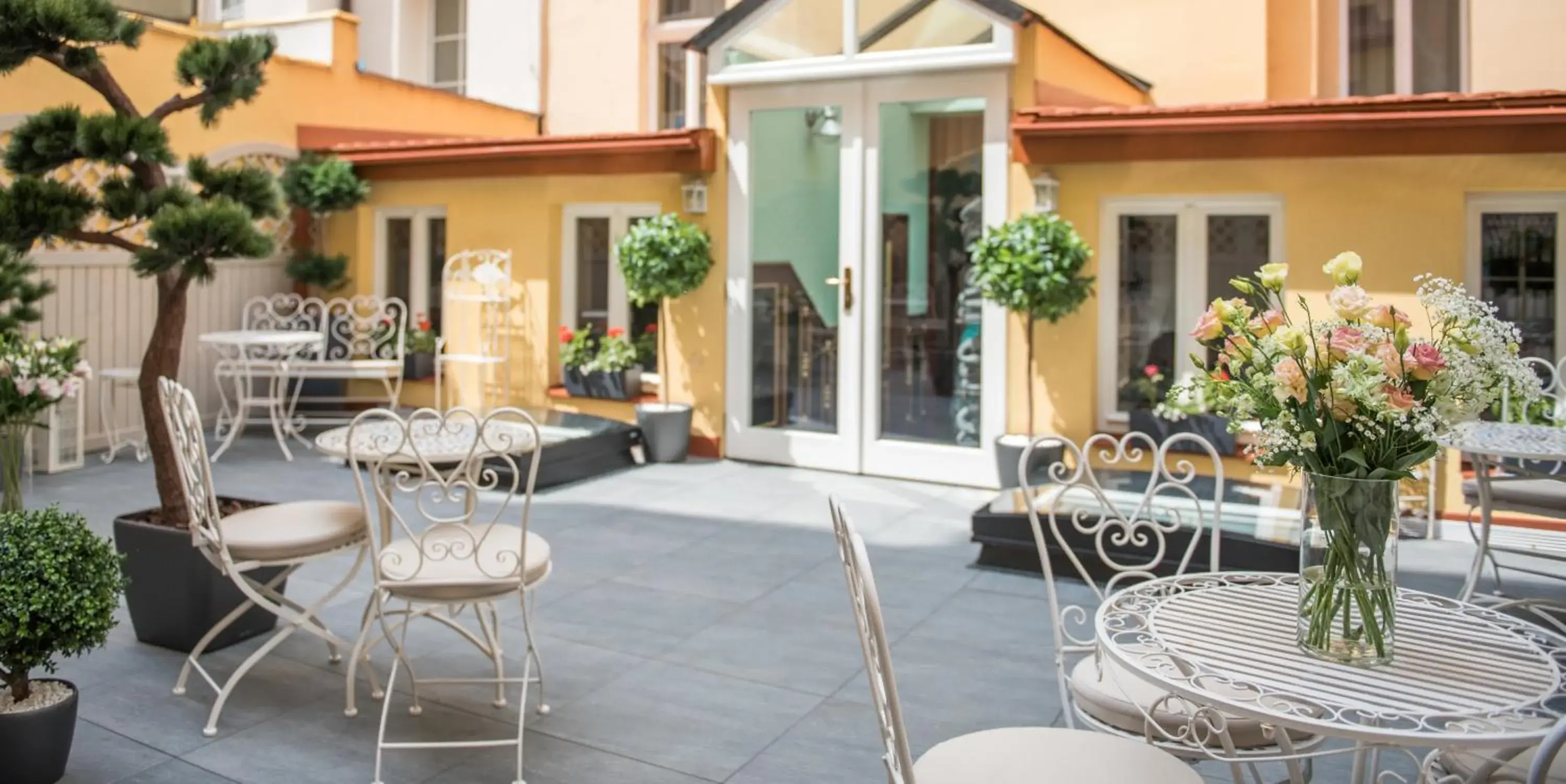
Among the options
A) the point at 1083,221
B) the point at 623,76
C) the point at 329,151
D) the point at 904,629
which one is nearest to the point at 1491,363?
the point at 904,629

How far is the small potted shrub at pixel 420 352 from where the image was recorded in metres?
A: 10.4

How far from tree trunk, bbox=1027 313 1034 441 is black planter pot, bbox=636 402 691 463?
2.43m

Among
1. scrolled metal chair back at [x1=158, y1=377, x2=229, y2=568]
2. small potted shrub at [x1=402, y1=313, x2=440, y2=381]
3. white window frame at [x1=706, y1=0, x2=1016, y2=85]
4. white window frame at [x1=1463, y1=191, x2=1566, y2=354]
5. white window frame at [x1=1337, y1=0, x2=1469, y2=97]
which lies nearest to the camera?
scrolled metal chair back at [x1=158, y1=377, x2=229, y2=568]

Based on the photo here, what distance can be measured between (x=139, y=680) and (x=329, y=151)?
722 cm

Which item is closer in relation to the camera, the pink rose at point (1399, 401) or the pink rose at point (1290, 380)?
the pink rose at point (1399, 401)

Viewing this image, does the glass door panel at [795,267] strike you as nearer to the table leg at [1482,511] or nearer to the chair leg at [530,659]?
the table leg at [1482,511]

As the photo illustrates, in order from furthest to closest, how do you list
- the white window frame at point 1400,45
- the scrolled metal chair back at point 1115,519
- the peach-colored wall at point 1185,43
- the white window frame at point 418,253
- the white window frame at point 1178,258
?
the white window frame at point 418,253, the peach-colored wall at point 1185,43, the white window frame at point 1400,45, the white window frame at point 1178,258, the scrolled metal chair back at point 1115,519

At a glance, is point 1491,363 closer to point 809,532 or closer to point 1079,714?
point 1079,714

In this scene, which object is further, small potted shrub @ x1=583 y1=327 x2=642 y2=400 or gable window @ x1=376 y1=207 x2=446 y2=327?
gable window @ x1=376 y1=207 x2=446 y2=327

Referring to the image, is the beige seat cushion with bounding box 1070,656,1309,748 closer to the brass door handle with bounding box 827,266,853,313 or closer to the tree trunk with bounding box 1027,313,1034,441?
the tree trunk with bounding box 1027,313,1034,441

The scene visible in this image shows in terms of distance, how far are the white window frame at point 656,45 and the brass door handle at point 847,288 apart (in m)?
4.62

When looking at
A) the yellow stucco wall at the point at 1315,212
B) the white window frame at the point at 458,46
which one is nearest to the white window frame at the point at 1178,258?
the yellow stucco wall at the point at 1315,212

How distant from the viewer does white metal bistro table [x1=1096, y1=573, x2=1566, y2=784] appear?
209 cm

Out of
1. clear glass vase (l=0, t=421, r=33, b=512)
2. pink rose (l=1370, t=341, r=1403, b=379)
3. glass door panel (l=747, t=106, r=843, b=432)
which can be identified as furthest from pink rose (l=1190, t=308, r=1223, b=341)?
glass door panel (l=747, t=106, r=843, b=432)
